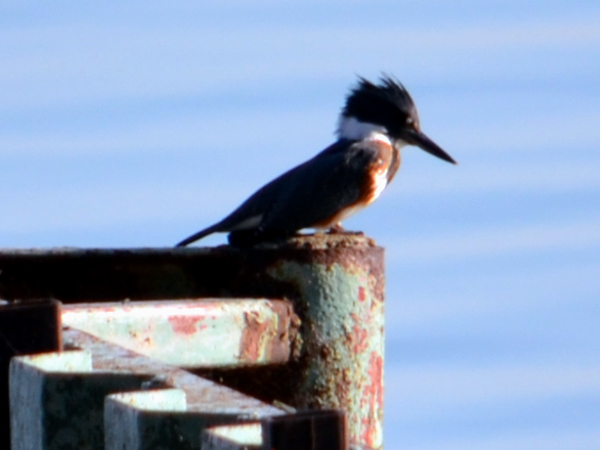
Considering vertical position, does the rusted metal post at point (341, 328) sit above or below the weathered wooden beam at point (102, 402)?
above

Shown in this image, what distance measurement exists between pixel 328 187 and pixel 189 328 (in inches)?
122

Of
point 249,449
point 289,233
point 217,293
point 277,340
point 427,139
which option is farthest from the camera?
point 427,139

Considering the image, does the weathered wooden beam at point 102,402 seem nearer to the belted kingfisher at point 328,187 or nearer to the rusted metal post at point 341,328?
the rusted metal post at point 341,328

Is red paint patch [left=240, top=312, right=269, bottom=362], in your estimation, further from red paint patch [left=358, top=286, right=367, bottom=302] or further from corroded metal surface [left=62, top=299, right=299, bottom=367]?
red paint patch [left=358, top=286, right=367, bottom=302]

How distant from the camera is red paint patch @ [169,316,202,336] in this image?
3.06 m

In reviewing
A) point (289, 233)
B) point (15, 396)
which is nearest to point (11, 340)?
point (15, 396)

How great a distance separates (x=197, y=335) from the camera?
3.14 meters

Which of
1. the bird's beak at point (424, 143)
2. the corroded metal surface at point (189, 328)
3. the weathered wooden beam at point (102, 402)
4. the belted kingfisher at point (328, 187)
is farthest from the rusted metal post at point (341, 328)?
the bird's beak at point (424, 143)

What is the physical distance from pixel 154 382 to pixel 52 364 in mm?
208

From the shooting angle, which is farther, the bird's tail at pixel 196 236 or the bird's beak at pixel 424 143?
the bird's beak at pixel 424 143

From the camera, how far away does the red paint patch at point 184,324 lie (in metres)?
3.06

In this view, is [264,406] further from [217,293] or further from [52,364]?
[217,293]

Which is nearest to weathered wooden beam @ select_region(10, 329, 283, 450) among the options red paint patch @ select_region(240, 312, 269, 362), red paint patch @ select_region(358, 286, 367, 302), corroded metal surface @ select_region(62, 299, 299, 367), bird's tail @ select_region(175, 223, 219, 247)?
corroded metal surface @ select_region(62, 299, 299, 367)

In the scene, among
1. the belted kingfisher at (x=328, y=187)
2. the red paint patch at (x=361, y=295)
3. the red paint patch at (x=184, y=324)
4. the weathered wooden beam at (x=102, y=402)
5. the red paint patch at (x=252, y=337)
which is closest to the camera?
the weathered wooden beam at (x=102, y=402)
